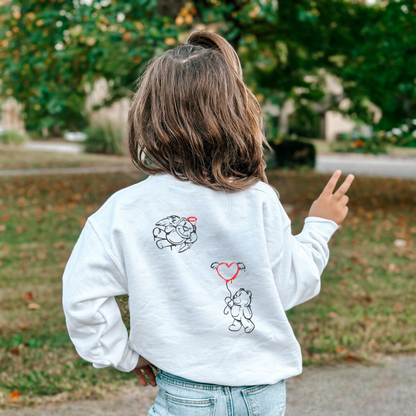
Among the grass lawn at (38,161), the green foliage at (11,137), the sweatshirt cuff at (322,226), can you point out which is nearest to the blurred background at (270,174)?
the sweatshirt cuff at (322,226)

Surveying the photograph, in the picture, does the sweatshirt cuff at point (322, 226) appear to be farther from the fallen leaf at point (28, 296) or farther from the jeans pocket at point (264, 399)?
the fallen leaf at point (28, 296)

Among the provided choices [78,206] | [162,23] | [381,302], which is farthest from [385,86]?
[78,206]

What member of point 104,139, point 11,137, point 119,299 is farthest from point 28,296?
point 11,137

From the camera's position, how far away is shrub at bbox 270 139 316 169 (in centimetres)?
1692

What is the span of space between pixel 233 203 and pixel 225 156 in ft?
0.46

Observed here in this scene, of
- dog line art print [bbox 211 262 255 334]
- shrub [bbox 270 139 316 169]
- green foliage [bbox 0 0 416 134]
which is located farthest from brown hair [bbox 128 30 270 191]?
shrub [bbox 270 139 316 169]

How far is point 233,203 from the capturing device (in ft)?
4.62

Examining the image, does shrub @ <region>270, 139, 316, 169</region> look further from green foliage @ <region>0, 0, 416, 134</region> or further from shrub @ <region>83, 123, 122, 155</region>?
shrub @ <region>83, 123, 122, 155</region>

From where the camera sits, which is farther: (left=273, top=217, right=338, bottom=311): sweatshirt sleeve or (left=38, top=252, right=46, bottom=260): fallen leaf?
(left=38, top=252, right=46, bottom=260): fallen leaf

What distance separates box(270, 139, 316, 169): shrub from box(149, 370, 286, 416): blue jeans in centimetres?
1569

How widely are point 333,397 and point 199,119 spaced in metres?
2.24

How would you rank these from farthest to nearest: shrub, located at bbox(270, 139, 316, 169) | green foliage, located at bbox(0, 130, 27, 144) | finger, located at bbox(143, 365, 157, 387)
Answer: green foliage, located at bbox(0, 130, 27, 144) → shrub, located at bbox(270, 139, 316, 169) → finger, located at bbox(143, 365, 157, 387)

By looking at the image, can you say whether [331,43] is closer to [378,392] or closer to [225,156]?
[378,392]

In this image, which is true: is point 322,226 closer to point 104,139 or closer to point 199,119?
point 199,119
